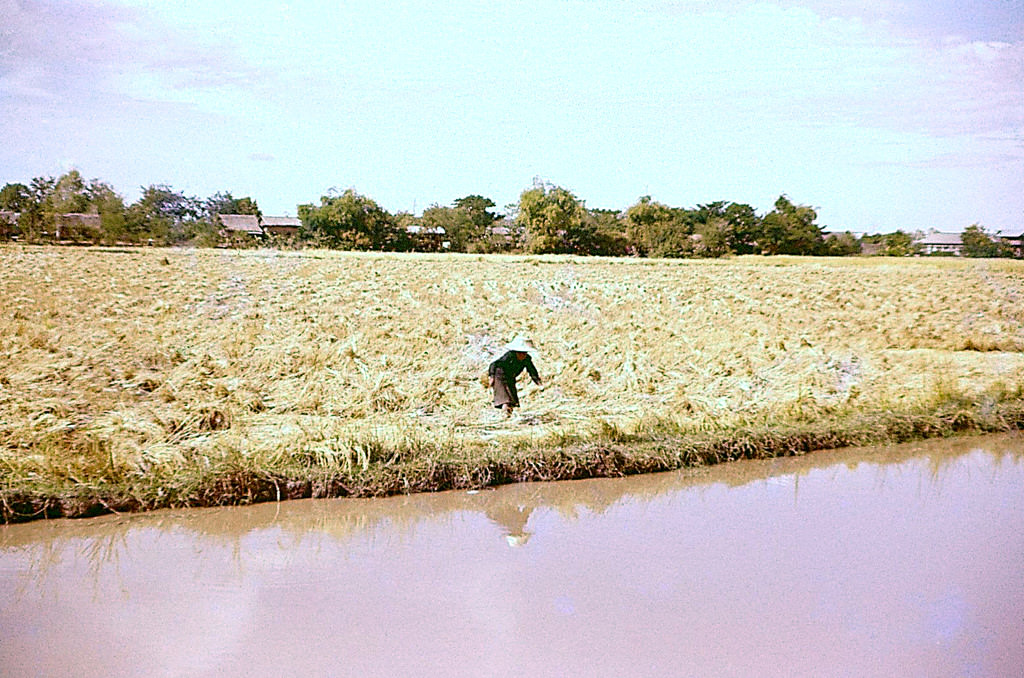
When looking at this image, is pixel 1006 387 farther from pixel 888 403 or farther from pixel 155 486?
pixel 155 486

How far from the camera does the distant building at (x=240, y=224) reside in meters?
23.1

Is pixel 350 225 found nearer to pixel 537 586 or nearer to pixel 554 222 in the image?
pixel 554 222

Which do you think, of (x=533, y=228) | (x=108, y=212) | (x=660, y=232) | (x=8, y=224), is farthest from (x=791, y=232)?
(x=8, y=224)

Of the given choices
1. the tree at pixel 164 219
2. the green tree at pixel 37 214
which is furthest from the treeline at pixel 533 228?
the green tree at pixel 37 214

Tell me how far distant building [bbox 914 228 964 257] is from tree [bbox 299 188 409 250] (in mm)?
15877

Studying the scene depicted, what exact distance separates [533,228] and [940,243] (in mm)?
12726

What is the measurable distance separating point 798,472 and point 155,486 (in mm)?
4526

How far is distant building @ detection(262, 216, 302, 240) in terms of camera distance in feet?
93.6

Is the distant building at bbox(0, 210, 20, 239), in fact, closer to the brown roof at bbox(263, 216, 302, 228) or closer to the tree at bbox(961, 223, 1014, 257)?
the brown roof at bbox(263, 216, 302, 228)

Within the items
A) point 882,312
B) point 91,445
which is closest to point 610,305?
point 882,312

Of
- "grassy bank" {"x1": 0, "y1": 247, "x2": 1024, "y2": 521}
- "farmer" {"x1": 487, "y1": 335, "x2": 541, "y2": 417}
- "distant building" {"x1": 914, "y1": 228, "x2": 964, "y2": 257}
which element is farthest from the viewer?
"distant building" {"x1": 914, "y1": 228, "x2": 964, "y2": 257}

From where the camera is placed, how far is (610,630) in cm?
361

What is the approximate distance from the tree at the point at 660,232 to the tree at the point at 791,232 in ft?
9.68

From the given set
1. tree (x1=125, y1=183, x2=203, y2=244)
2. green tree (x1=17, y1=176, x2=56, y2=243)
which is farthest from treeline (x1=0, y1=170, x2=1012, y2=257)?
green tree (x1=17, y1=176, x2=56, y2=243)
